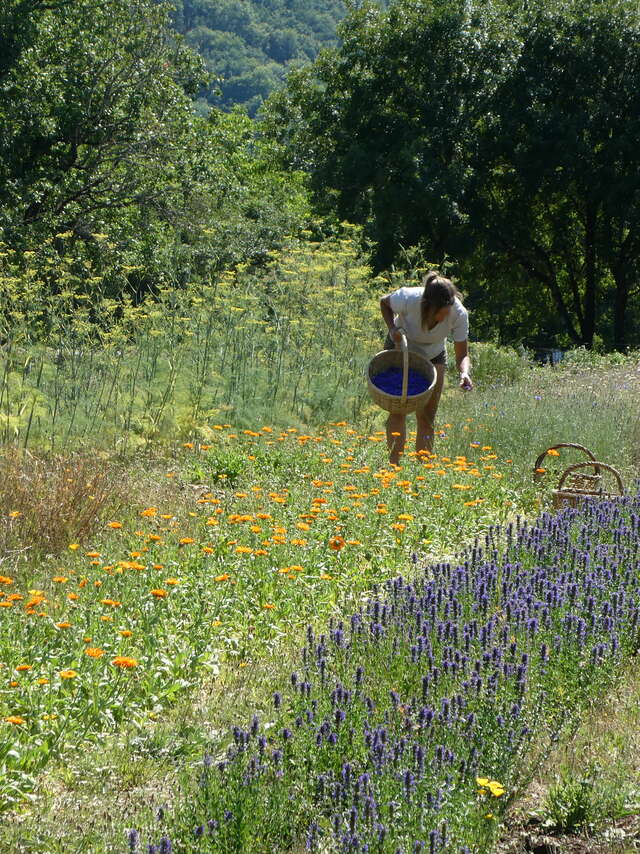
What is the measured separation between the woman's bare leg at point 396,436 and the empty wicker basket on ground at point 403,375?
0.29 ft

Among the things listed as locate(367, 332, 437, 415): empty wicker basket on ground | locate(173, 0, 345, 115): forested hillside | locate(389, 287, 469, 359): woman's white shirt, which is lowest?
locate(367, 332, 437, 415): empty wicker basket on ground

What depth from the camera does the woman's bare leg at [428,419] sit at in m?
6.78

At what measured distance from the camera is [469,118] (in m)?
21.7

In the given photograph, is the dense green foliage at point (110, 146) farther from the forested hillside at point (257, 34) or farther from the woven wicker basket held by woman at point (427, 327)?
the forested hillside at point (257, 34)

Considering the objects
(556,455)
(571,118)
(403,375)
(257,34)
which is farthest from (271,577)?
(257,34)

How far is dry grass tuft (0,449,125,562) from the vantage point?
4.84m

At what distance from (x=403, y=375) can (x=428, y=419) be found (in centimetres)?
58

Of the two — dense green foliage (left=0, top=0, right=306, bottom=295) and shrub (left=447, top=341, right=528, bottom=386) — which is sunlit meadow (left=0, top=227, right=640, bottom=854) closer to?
shrub (left=447, top=341, right=528, bottom=386)

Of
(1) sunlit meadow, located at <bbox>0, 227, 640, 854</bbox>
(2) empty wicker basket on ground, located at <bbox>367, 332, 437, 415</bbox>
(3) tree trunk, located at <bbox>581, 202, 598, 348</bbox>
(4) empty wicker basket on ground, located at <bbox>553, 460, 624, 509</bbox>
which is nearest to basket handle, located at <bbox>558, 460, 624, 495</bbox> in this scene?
(4) empty wicker basket on ground, located at <bbox>553, 460, 624, 509</bbox>

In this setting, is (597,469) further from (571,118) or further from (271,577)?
(571,118)

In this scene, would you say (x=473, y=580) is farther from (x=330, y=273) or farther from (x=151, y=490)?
(x=330, y=273)

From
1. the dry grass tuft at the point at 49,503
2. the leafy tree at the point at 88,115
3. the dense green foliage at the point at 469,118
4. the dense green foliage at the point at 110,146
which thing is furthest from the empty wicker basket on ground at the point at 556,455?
the dense green foliage at the point at 469,118

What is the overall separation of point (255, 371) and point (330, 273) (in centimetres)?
312

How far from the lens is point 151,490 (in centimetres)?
587
